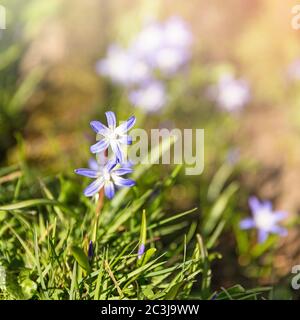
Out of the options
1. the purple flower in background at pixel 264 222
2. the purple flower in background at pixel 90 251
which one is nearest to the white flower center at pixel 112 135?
the purple flower in background at pixel 90 251

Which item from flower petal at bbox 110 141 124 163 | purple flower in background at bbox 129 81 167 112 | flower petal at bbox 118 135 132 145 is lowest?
flower petal at bbox 110 141 124 163

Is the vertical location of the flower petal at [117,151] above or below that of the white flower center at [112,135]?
below

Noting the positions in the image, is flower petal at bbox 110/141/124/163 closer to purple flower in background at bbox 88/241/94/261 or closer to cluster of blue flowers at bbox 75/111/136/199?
cluster of blue flowers at bbox 75/111/136/199

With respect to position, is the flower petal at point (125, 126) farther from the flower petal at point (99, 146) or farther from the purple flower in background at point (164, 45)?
the purple flower in background at point (164, 45)

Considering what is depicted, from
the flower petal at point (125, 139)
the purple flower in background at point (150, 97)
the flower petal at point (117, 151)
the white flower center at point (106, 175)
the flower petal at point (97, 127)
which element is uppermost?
the purple flower in background at point (150, 97)

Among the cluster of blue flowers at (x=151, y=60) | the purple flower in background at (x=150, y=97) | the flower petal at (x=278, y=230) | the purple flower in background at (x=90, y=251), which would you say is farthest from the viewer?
the cluster of blue flowers at (x=151, y=60)

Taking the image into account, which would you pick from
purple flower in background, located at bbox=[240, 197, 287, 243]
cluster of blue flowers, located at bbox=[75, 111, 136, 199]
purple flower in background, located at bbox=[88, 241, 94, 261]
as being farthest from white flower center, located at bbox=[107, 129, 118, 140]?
purple flower in background, located at bbox=[240, 197, 287, 243]
